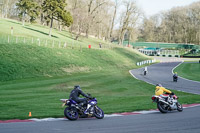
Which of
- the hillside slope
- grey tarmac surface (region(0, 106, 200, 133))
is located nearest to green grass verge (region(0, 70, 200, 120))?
the hillside slope

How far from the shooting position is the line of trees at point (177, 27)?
454 ft

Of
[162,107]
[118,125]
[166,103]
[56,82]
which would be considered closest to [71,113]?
[118,125]

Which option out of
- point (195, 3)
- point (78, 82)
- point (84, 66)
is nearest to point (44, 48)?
point (84, 66)

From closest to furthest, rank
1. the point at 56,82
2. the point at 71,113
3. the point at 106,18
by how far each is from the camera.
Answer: the point at 71,113 → the point at 56,82 → the point at 106,18

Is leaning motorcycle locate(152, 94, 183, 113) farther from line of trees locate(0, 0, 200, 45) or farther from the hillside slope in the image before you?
line of trees locate(0, 0, 200, 45)

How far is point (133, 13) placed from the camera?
336 ft

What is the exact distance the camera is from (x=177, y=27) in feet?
472

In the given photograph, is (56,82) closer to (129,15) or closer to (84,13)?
(84,13)

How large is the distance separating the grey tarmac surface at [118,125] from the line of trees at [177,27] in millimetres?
124471

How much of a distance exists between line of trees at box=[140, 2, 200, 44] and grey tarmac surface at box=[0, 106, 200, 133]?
408ft

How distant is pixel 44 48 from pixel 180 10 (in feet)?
354

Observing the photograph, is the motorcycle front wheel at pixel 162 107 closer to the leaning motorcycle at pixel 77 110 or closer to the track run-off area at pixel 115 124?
the track run-off area at pixel 115 124

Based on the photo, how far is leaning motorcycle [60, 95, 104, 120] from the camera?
1385 cm

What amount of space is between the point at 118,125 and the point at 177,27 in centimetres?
13851
